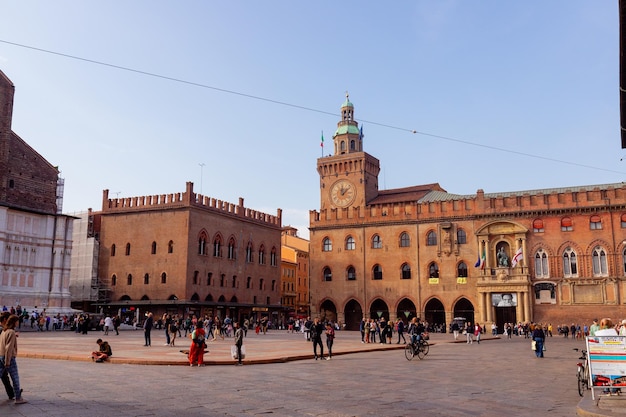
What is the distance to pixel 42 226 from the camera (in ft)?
139

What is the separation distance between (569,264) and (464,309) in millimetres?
8534

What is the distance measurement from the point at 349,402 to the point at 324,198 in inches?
2107

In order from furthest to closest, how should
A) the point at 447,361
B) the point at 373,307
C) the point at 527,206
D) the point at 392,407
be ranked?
1. the point at 373,307
2. the point at 527,206
3. the point at 447,361
4. the point at 392,407

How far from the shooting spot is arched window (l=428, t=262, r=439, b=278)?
47.5 metres

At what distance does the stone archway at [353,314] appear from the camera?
51.3 meters

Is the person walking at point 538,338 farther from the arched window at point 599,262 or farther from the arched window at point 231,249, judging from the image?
the arched window at point 231,249

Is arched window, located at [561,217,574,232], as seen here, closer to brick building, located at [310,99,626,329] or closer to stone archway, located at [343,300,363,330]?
brick building, located at [310,99,626,329]

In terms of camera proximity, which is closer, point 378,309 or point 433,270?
point 433,270

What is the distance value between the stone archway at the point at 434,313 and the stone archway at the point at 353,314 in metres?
6.04

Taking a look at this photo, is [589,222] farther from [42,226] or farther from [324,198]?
[42,226]

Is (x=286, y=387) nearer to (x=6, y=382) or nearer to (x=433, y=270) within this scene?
(x=6, y=382)

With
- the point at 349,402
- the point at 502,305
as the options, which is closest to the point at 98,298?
the point at 502,305

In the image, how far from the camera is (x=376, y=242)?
5066cm

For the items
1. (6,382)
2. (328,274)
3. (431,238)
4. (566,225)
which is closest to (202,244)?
(328,274)
